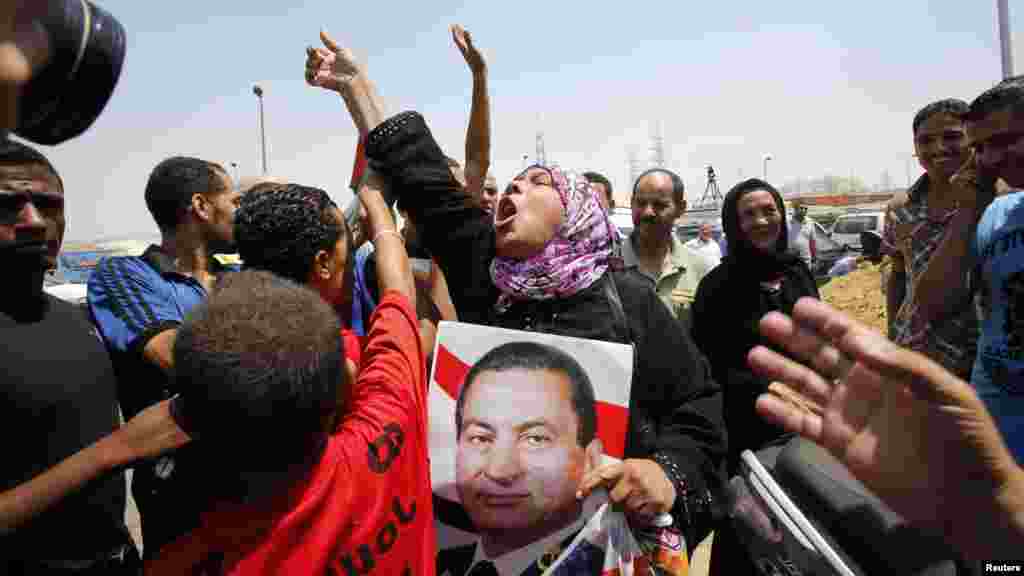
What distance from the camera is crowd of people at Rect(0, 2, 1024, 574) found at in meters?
1.06

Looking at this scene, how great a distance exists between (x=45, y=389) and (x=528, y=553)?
1243 millimetres

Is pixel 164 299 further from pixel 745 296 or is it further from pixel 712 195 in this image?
pixel 712 195

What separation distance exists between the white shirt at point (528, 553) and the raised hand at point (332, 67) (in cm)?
137

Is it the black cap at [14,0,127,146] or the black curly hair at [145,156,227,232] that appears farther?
the black curly hair at [145,156,227,232]

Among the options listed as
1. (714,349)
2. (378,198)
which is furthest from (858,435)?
(714,349)

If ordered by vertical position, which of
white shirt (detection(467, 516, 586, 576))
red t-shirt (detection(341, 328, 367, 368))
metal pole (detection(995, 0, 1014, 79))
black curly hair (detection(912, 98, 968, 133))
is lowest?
white shirt (detection(467, 516, 586, 576))

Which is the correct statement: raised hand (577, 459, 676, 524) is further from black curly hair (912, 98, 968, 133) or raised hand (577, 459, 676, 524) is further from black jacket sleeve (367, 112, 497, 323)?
black curly hair (912, 98, 968, 133)

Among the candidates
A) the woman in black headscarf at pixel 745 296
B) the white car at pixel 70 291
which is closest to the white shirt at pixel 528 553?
the woman in black headscarf at pixel 745 296

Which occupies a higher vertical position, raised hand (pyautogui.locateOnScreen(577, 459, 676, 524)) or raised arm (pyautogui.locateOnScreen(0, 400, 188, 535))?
Answer: raised arm (pyautogui.locateOnScreen(0, 400, 188, 535))

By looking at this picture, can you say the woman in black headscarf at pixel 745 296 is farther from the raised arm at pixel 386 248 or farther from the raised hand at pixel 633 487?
the raised arm at pixel 386 248

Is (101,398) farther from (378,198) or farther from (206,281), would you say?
(378,198)

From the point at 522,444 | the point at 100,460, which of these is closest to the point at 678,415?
the point at 522,444

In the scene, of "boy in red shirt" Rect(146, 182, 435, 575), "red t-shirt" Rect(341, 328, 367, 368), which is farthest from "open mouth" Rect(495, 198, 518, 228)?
"boy in red shirt" Rect(146, 182, 435, 575)

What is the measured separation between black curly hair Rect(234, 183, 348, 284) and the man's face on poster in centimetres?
53
